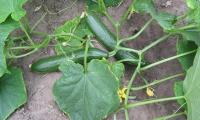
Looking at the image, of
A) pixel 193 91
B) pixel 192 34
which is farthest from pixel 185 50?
pixel 193 91

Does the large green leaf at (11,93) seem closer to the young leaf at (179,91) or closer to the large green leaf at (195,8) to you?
the young leaf at (179,91)

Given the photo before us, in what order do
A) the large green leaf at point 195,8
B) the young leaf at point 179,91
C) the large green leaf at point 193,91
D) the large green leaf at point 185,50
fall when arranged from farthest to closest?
the large green leaf at point 185,50
the young leaf at point 179,91
the large green leaf at point 195,8
the large green leaf at point 193,91

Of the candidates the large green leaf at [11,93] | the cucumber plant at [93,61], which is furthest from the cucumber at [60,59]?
the large green leaf at [11,93]

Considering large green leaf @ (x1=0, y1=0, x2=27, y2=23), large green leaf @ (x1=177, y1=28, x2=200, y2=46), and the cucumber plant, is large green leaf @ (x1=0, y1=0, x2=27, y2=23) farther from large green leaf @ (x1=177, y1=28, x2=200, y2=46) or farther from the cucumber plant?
large green leaf @ (x1=177, y1=28, x2=200, y2=46)

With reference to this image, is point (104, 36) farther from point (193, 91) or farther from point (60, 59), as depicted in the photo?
point (193, 91)

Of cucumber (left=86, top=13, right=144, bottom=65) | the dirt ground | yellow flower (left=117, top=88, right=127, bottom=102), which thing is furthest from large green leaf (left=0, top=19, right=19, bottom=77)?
yellow flower (left=117, top=88, right=127, bottom=102)

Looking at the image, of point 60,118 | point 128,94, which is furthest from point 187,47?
point 60,118
